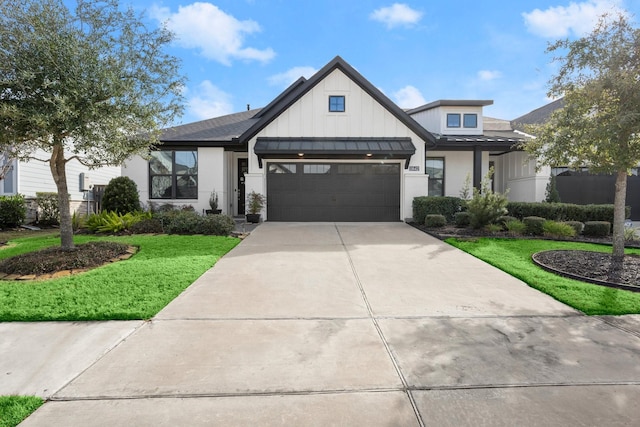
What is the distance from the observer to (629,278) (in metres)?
6.33

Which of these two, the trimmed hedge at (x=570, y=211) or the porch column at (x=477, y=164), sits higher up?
the porch column at (x=477, y=164)

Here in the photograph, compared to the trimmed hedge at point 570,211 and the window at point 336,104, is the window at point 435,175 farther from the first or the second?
the window at point 336,104

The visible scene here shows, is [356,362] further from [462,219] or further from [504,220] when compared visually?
[504,220]

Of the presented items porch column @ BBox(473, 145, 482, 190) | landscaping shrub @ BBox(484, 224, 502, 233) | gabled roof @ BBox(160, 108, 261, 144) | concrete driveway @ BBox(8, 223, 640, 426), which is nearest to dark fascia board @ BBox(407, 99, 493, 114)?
porch column @ BBox(473, 145, 482, 190)

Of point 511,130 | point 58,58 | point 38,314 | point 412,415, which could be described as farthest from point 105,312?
point 511,130

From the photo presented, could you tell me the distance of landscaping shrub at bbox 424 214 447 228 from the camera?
1224cm

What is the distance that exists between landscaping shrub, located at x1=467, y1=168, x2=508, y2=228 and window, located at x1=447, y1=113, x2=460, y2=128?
257 inches

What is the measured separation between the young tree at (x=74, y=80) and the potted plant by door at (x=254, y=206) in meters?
6.49

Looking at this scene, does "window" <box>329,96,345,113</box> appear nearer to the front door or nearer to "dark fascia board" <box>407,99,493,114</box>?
the front door

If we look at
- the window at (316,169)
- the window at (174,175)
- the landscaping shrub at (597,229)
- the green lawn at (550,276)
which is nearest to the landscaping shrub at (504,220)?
the green lawn at (550,276)

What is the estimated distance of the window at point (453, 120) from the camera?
55.3 feet

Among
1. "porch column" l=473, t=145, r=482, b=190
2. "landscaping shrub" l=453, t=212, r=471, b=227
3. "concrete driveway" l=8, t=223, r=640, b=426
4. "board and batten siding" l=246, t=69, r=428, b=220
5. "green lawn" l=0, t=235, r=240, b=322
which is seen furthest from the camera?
"porch column" l=473, t=145, r=482, b=190

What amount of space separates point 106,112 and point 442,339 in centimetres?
692

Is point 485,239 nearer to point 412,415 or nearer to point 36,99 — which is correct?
point 412,415
